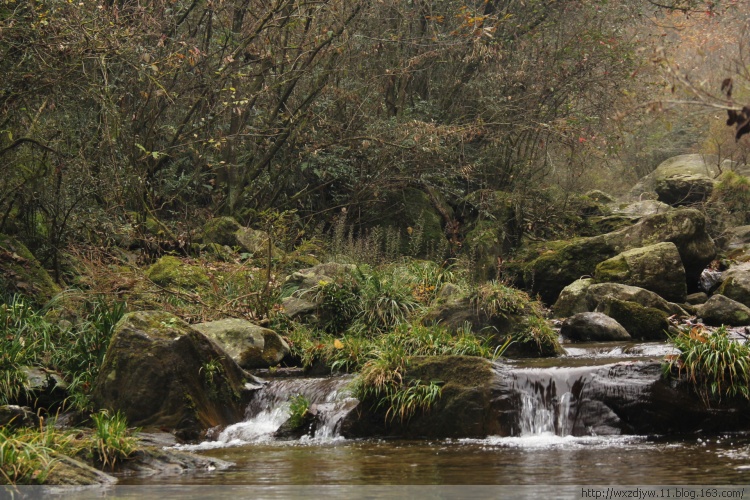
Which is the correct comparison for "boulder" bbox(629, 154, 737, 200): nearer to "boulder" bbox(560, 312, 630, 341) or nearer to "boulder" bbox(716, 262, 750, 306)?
"boulder" bbox(716, 262, 750, 306)

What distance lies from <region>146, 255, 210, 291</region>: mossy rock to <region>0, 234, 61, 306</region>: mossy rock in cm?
146

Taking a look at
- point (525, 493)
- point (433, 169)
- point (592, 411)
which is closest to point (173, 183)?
point (433, 169)

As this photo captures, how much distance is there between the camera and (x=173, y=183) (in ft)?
51.2

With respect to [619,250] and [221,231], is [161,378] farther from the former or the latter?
[619,250]

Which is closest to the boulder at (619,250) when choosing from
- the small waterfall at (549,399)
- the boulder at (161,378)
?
the small waterfall at (549,399)

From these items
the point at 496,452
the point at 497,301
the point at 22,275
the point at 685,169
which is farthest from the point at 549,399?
the point at 685,169

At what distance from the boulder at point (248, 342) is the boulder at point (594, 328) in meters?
4.22

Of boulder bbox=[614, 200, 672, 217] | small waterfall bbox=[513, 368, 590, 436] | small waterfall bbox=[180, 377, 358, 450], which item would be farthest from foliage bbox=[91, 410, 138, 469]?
boulder bbox=[614, 200, 672, 217]

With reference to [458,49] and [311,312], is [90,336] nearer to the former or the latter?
[311,312]

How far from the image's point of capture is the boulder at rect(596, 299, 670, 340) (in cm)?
1180

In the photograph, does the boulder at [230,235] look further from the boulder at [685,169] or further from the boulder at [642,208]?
the boulder at [685,169]

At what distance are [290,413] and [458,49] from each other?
11.1m

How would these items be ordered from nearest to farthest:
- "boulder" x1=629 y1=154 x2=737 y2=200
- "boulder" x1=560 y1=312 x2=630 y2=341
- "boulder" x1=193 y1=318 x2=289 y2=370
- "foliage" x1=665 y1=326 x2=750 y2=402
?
"foliage" x1=665 y1=326 x2=750 y2=402 < "boulder" x1=193 y1=318 x2=289 y2=370 < "boulder" x1=560 y1=312 x2=630 y2=341 < "boulder" x1=629 y1=154 x2=737 y2=200

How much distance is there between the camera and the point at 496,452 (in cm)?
702
